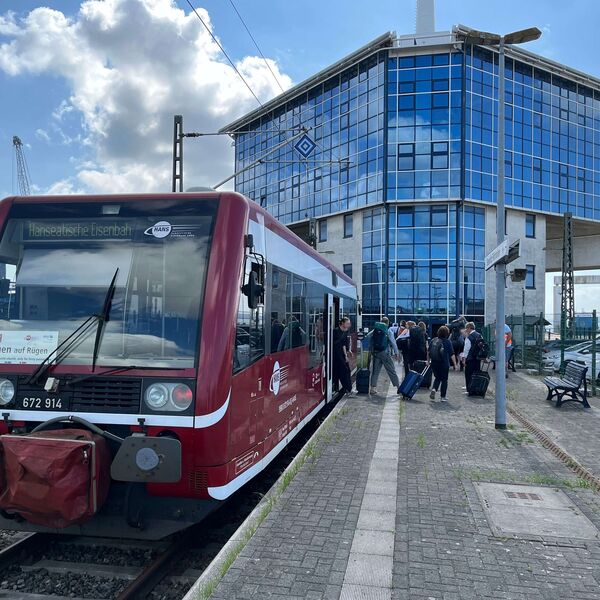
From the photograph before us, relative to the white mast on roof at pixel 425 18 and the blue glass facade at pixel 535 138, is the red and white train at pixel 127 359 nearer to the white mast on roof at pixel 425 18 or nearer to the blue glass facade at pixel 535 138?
the blue glass facade at pixel 535 138

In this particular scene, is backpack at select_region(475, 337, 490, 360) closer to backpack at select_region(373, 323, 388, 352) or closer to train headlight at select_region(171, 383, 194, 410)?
backpack at select_region(373, 323, 388, 352)

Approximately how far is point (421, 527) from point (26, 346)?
367 centimetres

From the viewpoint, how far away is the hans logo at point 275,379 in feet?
20.7

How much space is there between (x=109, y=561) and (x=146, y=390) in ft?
4.94

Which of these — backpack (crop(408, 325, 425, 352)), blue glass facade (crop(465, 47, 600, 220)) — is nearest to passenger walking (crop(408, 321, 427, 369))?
backpack (crop(408, 325, 425, 352))

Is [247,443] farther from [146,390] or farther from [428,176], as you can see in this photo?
[428,176]

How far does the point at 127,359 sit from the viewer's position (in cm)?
477

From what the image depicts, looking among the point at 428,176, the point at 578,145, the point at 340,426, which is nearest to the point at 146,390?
the point at 340,426

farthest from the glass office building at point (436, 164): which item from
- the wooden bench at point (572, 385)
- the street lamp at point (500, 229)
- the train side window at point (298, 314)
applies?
the train side window at point (298, 314)

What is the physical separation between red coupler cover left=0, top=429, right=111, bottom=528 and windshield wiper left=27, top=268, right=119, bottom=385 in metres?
0.62

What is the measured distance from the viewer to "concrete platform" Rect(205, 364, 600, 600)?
384 cm

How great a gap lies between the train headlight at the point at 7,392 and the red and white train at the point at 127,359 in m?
0.01

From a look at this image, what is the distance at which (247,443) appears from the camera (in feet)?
17.3

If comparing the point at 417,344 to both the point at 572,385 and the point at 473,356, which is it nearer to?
the point at 473,356
